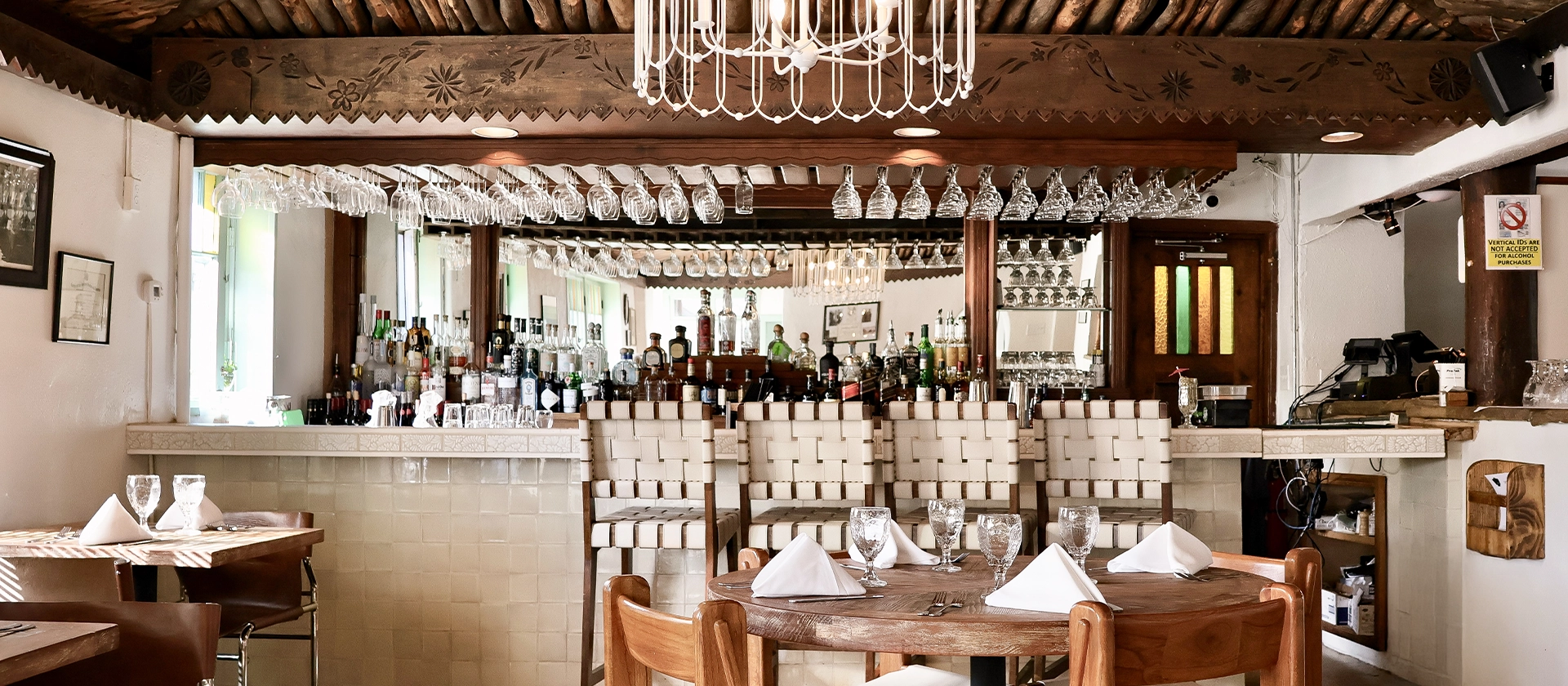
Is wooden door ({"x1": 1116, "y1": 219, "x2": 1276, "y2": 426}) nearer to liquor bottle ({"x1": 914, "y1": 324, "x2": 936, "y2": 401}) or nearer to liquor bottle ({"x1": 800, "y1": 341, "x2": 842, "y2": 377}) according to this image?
liquor bottle ({"x1": 914, "y1": 324, "x2": 936, "y2": 401})

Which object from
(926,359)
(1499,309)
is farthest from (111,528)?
(1499,309)

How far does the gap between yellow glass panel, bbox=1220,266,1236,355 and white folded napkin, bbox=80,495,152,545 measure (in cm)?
577

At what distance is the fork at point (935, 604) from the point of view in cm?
180

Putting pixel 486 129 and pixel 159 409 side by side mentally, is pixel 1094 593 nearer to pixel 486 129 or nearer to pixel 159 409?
pixel 486 129

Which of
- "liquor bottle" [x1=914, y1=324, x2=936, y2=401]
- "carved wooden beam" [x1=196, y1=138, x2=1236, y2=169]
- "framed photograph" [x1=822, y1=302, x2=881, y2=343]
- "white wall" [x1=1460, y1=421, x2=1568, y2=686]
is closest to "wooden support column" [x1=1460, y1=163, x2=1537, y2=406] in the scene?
"white wall" [x1=1460, y1=421, x2=1568, y2=686]

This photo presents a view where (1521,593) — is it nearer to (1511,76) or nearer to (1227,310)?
(1511,76)

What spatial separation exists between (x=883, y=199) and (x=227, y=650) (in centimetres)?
314

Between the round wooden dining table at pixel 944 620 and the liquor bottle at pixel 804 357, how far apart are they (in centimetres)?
414

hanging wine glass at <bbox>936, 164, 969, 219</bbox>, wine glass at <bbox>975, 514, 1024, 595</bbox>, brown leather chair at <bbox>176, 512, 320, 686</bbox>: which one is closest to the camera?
wine glass at <bbox>975, 514, 1024, 595</bbox>

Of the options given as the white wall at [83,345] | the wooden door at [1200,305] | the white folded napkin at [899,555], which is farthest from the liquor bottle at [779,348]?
the white folded napkin at [899,555]

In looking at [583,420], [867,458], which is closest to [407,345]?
[583,420]

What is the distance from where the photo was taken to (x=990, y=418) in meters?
3.80

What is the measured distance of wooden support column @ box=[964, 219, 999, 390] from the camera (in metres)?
6.23

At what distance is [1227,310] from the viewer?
6.82 metres
